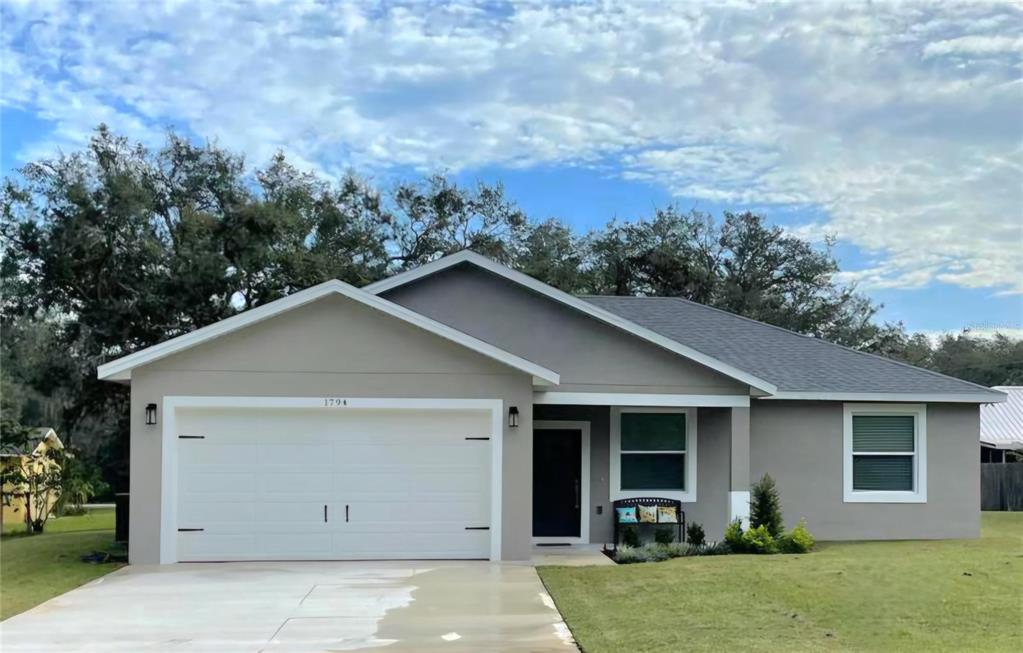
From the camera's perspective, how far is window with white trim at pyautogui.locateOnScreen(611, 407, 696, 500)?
15.5 m

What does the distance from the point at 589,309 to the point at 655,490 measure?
11.2ft

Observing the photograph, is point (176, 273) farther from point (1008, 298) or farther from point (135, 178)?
point (1008, 298)

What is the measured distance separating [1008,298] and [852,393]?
833 inches

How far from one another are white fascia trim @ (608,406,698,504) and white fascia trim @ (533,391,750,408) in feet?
3.30

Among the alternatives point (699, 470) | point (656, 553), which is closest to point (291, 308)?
point (656, 553)

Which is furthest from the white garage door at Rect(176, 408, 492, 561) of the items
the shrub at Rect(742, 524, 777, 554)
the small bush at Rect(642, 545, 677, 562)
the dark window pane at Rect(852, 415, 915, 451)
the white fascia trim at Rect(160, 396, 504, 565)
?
the dark window pane at Rect(852, 415, 915, 451)

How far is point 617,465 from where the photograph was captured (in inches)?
612

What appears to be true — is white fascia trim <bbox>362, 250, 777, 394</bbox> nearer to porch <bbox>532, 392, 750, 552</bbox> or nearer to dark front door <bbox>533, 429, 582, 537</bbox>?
porch <bbox>532, 392, 750, 552</bbox>

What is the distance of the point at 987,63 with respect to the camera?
1584 cm

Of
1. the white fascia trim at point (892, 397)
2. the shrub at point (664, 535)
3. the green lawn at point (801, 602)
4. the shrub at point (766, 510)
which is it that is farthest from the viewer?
the white fascia trim at point (892, 397)

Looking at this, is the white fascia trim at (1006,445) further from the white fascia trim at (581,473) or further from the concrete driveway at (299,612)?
the concrete driveway at (299,612)

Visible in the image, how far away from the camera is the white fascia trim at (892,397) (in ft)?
50.4

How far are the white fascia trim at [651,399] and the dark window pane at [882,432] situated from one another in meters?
2.68

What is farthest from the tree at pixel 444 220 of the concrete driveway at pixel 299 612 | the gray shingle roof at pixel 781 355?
the concrete driveway at pixel 299 612
